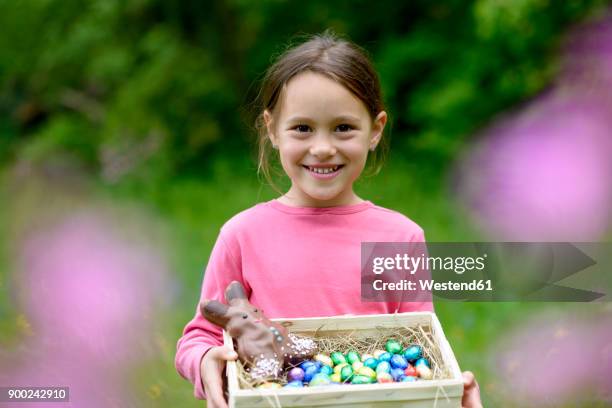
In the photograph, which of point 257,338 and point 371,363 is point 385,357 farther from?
point 257,338

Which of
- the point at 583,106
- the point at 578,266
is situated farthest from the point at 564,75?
the point at 578,266

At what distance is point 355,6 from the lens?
19.9 ft

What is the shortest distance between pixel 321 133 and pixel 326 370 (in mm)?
537

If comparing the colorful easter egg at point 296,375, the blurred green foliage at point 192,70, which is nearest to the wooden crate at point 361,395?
the colorful easter egg at point 296,375

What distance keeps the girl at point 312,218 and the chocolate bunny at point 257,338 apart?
0.13 m

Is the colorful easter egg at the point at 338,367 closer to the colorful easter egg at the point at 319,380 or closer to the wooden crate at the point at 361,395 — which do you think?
the colorful easter egg at the point at 319,380

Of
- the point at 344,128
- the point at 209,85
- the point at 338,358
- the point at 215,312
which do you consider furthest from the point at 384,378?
the point at 209,85

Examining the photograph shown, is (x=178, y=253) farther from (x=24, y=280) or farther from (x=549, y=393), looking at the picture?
(x=549, y=393)

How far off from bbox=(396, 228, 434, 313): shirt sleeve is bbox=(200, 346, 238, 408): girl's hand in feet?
1.67

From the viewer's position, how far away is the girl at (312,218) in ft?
6.03

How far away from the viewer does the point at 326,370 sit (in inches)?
66.1

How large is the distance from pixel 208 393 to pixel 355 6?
4846mm

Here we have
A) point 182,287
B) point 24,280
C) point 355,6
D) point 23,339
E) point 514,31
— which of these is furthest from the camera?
point 355,6

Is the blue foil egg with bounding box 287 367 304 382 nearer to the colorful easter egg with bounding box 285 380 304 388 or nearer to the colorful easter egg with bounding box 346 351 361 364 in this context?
the colorful easter egg with bounding box 285 380 304 388
